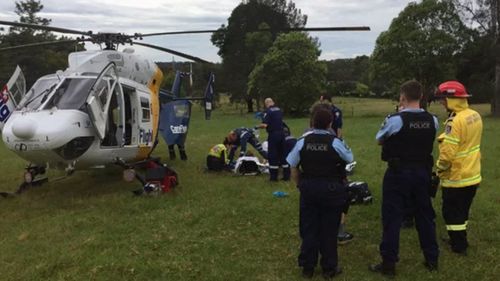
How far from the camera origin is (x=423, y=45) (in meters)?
41.8

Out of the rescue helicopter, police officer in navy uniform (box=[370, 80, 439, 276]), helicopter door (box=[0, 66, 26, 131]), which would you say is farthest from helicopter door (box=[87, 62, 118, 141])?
police officer in navy uniform (box=[370, 80, 439, 276])

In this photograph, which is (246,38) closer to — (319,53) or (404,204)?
(319,53)

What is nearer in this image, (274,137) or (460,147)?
(460,147)

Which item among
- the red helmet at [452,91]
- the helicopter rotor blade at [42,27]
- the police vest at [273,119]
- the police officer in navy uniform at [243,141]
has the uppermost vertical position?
the helicopter rotor blade at [42,27]

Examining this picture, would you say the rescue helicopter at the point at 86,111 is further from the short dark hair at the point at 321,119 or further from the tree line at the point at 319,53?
the tree line at the point at 319,53

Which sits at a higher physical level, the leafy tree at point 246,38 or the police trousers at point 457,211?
the leafy tree at point 246,38

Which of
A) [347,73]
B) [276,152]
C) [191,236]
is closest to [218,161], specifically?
[276,152]

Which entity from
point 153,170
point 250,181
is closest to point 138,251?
point 153,170

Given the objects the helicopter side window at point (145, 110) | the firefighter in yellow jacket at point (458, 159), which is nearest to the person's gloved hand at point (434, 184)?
the firefighter in yellow jacket at point (458, 159)

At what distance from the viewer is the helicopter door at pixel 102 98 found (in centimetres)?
880

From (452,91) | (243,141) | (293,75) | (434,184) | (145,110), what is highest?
(452,91)

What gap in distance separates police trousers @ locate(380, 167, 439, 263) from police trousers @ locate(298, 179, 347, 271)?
1.66 feet

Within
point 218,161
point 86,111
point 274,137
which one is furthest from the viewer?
point 218,161

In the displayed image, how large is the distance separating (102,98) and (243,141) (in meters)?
4.55
